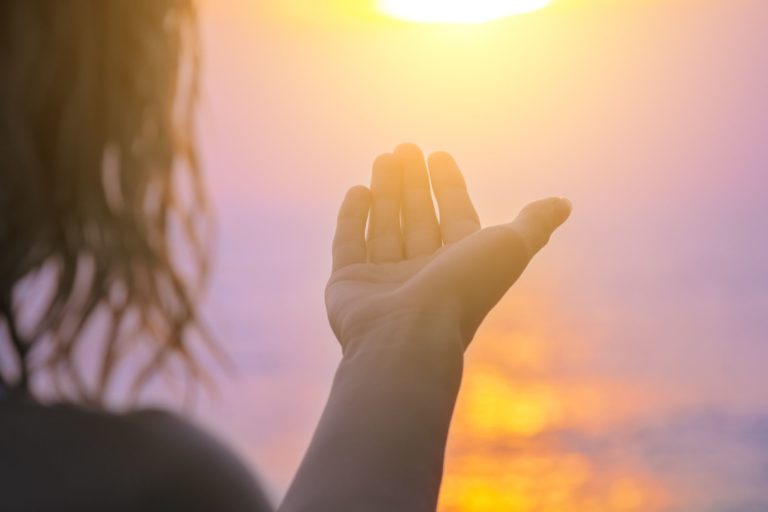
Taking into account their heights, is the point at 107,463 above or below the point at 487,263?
below

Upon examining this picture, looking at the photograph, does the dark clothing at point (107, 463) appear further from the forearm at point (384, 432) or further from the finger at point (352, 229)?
the finger at point (352, 229)

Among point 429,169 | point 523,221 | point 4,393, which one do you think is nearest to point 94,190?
point 4,393

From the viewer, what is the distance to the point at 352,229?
55.8 inches

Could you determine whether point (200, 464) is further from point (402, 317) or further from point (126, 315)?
point (402, 317)

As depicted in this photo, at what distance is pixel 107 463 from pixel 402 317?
0.48 meters

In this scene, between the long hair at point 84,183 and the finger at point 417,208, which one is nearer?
the long hair at point 84,183

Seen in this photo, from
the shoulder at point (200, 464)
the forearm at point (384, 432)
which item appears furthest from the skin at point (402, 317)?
the shoulder at point (200, 464)

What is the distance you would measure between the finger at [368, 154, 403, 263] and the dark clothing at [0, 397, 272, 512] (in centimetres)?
74

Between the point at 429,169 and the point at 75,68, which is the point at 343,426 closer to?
the point at 75,68

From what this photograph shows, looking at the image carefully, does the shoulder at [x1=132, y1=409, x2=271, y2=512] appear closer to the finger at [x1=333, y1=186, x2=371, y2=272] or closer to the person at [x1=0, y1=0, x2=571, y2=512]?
the person at [x1=0, y1=0, x2=571, y2=512]

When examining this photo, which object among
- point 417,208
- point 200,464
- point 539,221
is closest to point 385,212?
point 417,208

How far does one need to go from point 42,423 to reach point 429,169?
0.93 meters

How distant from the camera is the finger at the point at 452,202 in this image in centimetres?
140

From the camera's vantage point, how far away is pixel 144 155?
2.61 ft
